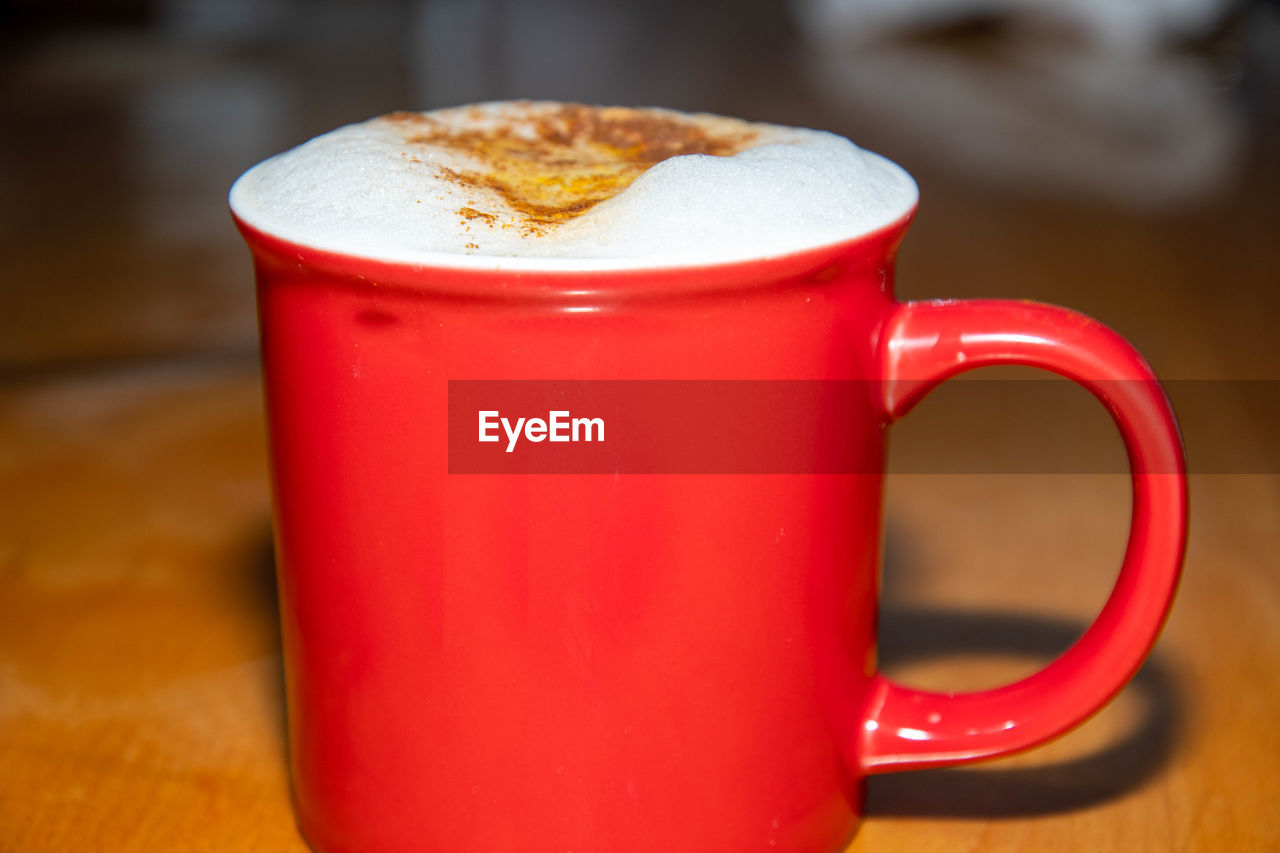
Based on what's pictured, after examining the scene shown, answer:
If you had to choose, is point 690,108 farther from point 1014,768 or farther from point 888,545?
point 1014,768

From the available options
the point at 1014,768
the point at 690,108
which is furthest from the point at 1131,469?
the point at 690,108

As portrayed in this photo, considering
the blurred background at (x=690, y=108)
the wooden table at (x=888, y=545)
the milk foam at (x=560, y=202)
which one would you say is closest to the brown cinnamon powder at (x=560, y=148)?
the milk foam at (x=560, y=202)

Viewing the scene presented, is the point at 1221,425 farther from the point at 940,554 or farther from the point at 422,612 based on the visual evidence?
the point at 422,612

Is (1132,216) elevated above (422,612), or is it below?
below

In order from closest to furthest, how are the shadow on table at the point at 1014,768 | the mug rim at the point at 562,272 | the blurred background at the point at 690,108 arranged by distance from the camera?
the mug rim at the point at 562,272 < the shadow on table at the point at 1014,768 < the blurred background at the point at 690,108

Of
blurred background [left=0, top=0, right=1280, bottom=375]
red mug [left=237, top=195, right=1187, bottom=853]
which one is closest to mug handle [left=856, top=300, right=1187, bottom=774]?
red mug [left=237, top=195, right=1187, bottom=853]

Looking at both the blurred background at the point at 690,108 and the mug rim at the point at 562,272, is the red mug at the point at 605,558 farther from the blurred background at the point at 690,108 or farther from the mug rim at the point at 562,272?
the blurred background at the point at 690,108

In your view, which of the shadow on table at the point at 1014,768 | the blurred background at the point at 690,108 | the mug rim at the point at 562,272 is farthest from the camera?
the blurred background at the point at 690,108

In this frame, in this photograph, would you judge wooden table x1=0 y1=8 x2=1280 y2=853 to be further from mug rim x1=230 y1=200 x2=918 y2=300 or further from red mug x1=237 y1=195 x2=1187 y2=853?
mug rim x1=230 y1=200 x2=918 y2=300

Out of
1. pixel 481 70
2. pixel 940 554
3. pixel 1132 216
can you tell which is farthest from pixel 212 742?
pixel 481 70
